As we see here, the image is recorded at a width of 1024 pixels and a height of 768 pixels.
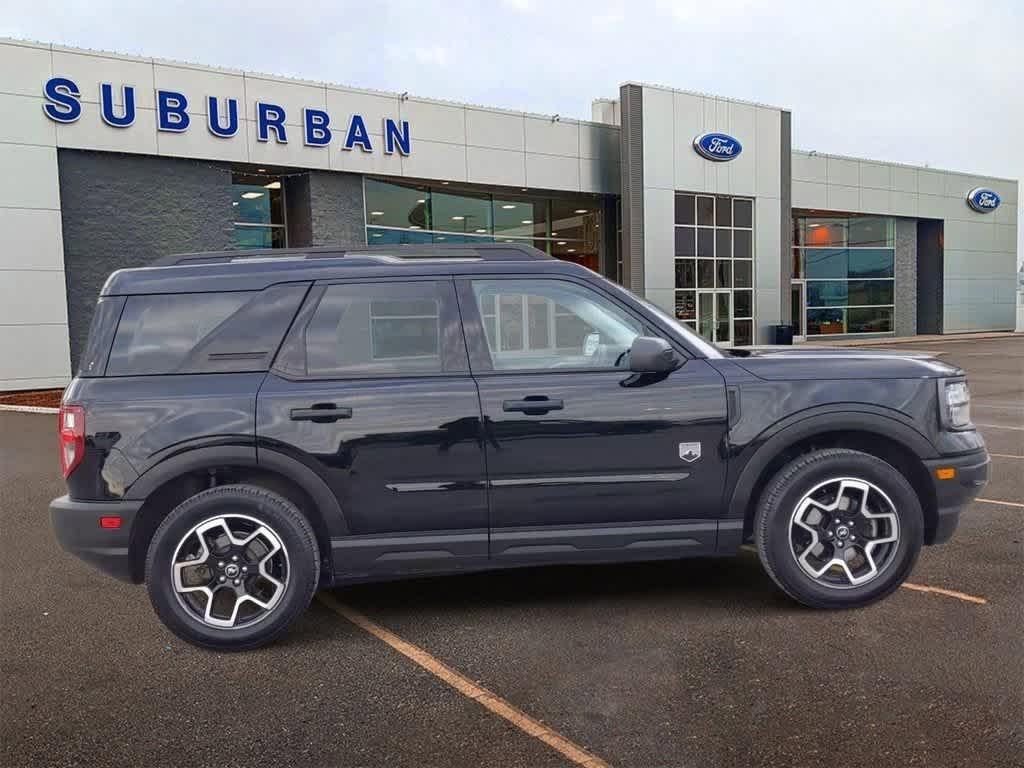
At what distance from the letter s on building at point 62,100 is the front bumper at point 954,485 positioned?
19.0m

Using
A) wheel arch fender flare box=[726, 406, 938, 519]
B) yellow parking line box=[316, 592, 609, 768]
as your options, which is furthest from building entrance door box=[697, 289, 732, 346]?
yellow parking line box=[316, 592, 609, 768]

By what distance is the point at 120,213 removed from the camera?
18.7 metres

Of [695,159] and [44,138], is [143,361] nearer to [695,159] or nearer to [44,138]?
[44,138]

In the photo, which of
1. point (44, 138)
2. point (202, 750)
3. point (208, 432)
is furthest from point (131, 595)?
point (44, 138)

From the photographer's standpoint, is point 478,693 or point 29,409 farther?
point 29,409

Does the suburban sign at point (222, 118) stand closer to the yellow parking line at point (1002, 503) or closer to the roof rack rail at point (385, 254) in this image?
the roof rack rail at point (385, 254)

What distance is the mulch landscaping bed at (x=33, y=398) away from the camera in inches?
639

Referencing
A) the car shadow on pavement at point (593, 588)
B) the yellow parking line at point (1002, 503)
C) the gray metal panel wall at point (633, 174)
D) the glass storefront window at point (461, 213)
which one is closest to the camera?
the car shadow on pavement at point (593, 588)

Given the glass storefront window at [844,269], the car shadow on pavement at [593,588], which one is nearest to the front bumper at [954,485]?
the car shadow on pavement at [593,588]

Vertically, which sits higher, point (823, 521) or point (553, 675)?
point (823, 521)

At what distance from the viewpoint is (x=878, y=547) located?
13.7ft

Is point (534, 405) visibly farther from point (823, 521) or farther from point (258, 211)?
point (258, 211)

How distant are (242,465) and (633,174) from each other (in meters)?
23.0

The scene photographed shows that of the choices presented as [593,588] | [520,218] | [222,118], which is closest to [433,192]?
[520,218]
